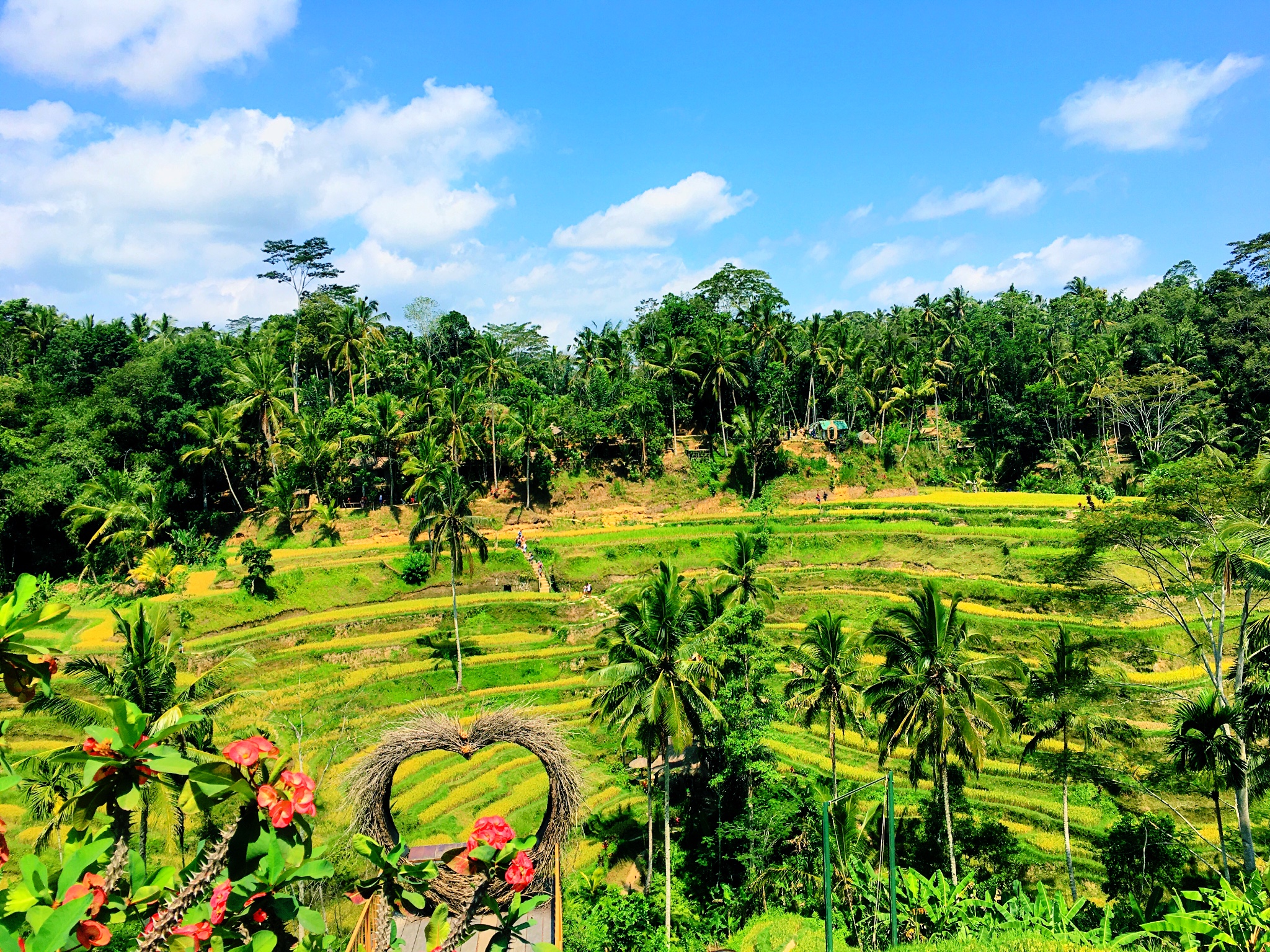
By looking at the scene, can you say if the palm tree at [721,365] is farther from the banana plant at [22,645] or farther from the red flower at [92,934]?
the red flower at [92,934]

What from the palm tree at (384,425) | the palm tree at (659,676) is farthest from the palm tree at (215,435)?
the palm tree at (659,676)

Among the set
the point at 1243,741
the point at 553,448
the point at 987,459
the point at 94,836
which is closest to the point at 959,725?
the point at 1243,741

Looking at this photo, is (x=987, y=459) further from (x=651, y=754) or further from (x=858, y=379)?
(x=651, y=754)

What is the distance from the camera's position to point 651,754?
1916 cm

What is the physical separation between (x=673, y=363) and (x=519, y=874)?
4970 centimetres

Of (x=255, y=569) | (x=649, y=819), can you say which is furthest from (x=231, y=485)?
(x=649, y=819)

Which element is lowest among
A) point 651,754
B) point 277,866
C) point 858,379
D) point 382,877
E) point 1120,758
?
point 1120,758

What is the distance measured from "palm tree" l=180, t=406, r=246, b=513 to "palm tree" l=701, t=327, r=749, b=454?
30.9 metres

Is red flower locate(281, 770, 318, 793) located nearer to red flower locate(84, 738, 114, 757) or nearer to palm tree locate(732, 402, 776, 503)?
red flower locate(84, 738, 114, 757)

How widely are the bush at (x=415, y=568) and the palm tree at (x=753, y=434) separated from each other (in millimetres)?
22441

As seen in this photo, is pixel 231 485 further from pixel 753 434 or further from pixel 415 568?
pixel 753 434

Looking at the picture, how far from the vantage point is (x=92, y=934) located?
3453 mm

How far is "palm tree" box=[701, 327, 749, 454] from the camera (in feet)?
169

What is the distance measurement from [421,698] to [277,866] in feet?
85.9
